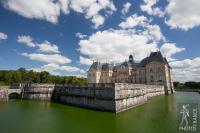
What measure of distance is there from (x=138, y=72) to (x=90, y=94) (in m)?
46.5

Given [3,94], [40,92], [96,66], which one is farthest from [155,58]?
[3,94]

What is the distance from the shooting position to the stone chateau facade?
63.2 metres

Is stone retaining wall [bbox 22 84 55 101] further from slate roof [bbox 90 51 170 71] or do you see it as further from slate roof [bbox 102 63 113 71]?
slate roof [bbox 102 63 113 71]

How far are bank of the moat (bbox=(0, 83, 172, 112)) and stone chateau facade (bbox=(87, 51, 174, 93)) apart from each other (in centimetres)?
2078

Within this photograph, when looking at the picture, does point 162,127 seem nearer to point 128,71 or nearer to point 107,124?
point 107,124

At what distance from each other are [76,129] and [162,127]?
311 inches

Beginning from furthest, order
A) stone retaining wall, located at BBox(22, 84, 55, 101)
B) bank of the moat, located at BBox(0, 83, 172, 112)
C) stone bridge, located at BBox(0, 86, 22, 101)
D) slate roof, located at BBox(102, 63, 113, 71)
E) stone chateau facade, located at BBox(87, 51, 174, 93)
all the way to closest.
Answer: slate roof, located at BBox(102, 63, 113, 71), stone chateau facade, located at BBox(87, 51, 174, 93), stone retaining wall, located at BBox(22, 84, 55, 101), stone bridge, located at BBox(0, 86, 22, 101), bank of the moat, located at BBox(0, 83, 172, 112)

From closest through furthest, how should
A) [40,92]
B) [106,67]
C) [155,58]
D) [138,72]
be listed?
1. [40,92]
2. [155,58]
3. [138,72]
4. [106,67]

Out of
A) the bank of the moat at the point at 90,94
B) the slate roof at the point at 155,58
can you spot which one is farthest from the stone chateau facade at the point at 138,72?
the bank of the moat at the point at 90,94

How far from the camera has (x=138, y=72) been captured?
2793 inches

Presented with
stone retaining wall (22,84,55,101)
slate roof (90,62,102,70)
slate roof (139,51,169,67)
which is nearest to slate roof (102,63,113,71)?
slate roof (90,62,102,70)

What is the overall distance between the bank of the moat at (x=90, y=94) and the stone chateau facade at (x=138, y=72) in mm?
20780

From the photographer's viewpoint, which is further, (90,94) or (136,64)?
(136,64)

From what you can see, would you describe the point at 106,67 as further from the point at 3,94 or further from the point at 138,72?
the point at 3,94
